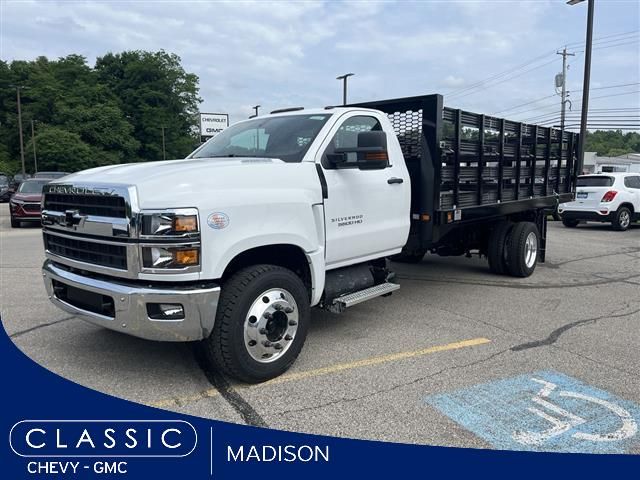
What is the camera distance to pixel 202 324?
11.5 ft

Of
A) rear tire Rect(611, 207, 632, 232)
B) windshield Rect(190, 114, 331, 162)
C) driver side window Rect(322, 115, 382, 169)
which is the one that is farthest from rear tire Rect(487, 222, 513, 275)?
rear tire Rect(611, 207, 632, 232)

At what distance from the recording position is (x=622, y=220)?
50.9 feet

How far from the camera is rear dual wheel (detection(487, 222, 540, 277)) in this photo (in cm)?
777

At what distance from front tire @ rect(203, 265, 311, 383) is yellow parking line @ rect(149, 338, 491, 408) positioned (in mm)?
96

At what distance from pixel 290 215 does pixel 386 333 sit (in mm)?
1878

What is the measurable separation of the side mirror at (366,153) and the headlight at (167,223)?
1.59 metres

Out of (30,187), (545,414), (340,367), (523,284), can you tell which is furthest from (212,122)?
(545,414)

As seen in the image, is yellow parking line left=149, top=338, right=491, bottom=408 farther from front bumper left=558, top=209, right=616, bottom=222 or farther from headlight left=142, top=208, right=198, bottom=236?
front bumper left=558, top=209, right=616, bottom=222

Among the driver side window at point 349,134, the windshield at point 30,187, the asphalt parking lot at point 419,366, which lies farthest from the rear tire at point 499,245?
the windshield at point 30,187

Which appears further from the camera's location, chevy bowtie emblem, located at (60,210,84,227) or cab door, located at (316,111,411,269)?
cab door, located at (316,111,411,269)

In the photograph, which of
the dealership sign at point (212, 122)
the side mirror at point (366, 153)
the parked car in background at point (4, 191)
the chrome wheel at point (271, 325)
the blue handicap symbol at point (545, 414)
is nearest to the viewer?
the blue handicap symbol at point (545, 414)

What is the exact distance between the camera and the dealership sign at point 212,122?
2273 centimetres

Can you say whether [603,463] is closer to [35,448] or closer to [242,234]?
[242,234]

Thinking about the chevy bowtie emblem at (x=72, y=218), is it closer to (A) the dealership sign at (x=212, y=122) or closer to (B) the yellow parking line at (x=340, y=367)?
(B) the yellow parking line at (x=340, y=367)
